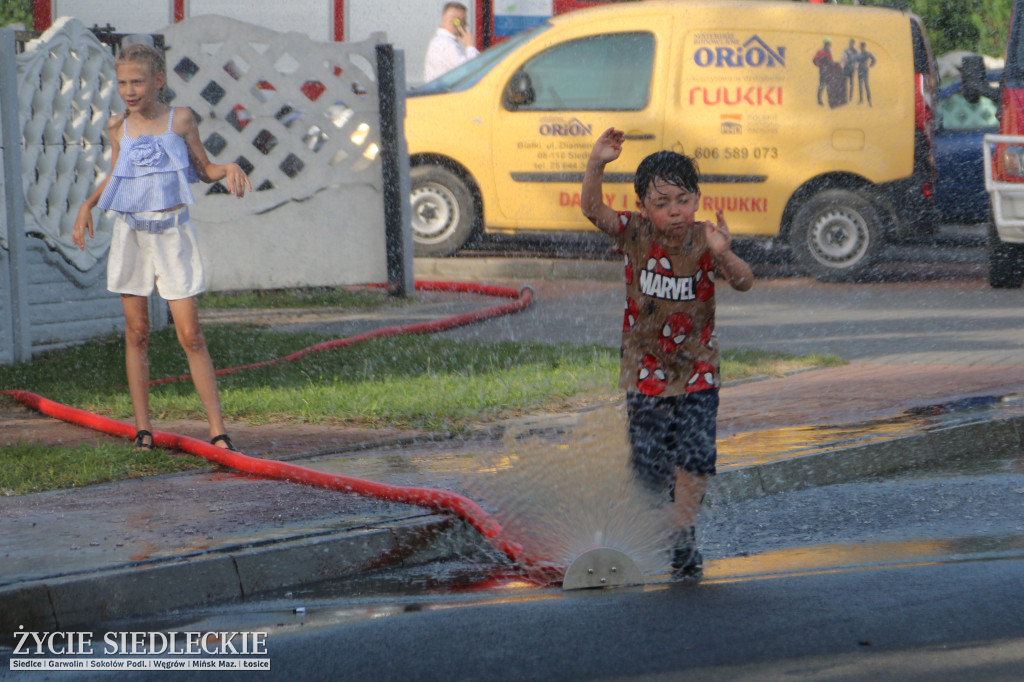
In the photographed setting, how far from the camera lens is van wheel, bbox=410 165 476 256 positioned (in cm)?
1356

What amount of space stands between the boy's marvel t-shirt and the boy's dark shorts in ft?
0.18

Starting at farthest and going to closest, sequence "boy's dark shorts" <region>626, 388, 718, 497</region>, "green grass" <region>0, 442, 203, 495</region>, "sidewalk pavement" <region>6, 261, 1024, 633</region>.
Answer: "green grass" <region>0, 442, 203, 495</region> < "boy's dark shorts" <region>626, 388, 718, 497</region> < "sidewalk pavement" <region>6, 261, 1024, 633</region>

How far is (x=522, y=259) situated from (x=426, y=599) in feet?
31.3

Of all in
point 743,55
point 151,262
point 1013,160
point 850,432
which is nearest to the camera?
point 151,262

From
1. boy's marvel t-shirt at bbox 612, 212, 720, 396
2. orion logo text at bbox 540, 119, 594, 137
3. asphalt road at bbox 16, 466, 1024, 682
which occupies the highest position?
orion logo text at bbox 540, 119, 594, 137

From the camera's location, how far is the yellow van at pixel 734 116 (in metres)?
12.8

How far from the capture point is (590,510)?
479 cm

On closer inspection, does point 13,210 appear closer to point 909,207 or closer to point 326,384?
point 326,384

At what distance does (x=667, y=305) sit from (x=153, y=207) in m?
2.52

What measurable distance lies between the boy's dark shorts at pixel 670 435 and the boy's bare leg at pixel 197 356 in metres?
2.24

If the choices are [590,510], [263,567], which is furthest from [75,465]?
[590,510]

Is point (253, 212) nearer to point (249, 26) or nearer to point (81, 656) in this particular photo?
point (249, 26)

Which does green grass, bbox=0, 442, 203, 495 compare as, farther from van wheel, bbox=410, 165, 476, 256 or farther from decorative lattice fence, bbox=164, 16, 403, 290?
van wheel, bbox=410, 165, 476, 256

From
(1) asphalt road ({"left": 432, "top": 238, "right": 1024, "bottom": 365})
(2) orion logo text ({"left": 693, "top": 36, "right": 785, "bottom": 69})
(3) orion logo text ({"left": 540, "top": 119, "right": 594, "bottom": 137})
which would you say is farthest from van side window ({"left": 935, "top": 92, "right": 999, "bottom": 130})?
(3) orion logo text ({"left": 540, "top": 119, "right": 594, "bottom": 137})
